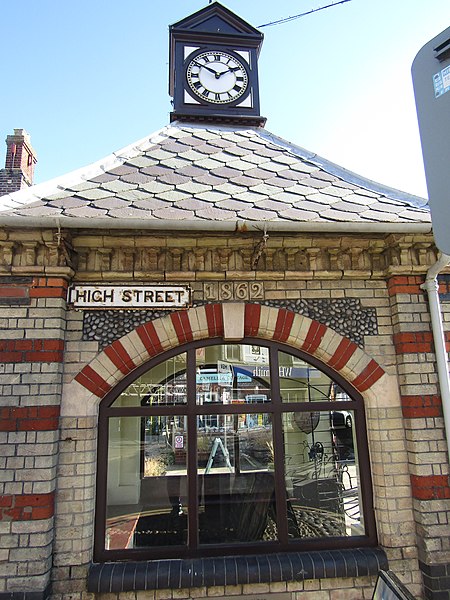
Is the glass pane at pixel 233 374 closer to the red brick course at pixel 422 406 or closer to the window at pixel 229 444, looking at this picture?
the window at pixel 229 444

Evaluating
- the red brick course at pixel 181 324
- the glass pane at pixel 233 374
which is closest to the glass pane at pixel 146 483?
the glass pane at pixel 233 374

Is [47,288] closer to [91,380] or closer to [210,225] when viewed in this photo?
[91,380]

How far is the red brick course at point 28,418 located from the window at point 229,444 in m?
0.49

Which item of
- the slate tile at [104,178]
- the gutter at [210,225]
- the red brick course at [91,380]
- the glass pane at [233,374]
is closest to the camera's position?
the gutter at [210,225]

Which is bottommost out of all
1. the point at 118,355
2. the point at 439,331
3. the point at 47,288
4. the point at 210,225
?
the point at 118,355

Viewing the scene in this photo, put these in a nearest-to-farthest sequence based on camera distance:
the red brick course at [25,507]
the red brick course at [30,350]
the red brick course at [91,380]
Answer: the red brick course at [25,507] → the red brick course at [30,350] → the red brick course at [91,380]

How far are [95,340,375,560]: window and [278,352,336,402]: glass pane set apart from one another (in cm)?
1

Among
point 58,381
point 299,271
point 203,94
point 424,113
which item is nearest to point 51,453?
point 58,381

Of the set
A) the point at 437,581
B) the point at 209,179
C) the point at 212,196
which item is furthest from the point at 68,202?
the point at 437,581

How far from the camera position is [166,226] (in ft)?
12.4

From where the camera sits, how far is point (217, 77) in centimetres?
683

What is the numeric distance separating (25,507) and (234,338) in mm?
2401

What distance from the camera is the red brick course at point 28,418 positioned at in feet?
12.3

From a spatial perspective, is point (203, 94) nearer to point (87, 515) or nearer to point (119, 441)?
point (119, 441)
